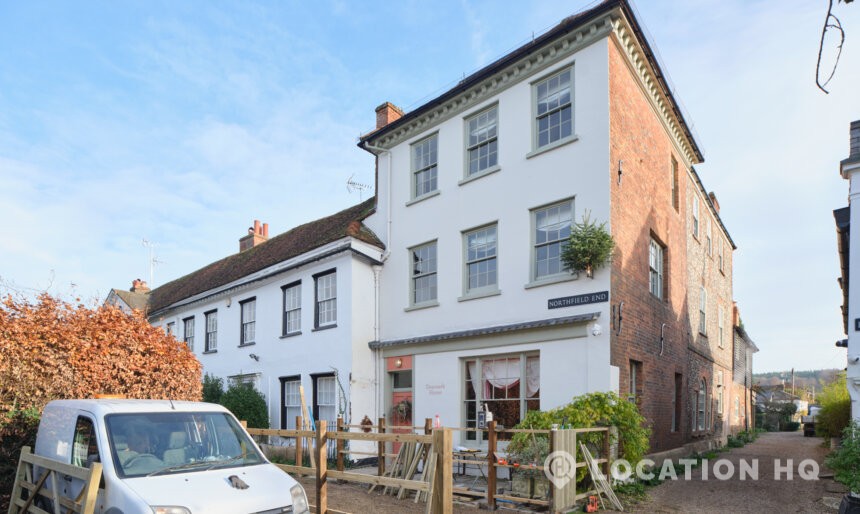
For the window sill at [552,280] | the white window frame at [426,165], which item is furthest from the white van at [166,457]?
the white window frame at [426,165]

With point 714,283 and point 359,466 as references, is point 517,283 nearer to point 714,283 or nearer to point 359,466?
point 359,466

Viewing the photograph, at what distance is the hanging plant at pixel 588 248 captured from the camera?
12453mm

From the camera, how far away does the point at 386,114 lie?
19.5 meters

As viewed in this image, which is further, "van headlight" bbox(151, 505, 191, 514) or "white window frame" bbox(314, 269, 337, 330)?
"white window frame" bbox(314, 269, 337, 330)

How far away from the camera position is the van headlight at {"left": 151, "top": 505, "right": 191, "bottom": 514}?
5.53 meters

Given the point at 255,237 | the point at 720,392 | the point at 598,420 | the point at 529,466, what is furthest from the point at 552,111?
the point at 255,237

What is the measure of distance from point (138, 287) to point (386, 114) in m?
23.3

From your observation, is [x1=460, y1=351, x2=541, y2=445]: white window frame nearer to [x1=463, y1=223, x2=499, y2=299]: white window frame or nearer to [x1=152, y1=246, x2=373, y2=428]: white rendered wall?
[x1=463, y1=223, x2=499, y2=299]: white window frame

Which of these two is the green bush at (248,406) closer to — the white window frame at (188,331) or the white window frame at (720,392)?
the white window frame at (188,331)

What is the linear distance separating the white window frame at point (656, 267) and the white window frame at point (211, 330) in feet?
52.1

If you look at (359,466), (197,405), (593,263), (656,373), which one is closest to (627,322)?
(593,263)

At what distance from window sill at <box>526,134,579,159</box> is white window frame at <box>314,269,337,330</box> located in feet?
22.1

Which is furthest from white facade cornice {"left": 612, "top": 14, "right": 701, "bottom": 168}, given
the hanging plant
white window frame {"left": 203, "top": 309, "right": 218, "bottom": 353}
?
white window frame {"left": 203, "top": 309, "right": 218, "bottom": 353}

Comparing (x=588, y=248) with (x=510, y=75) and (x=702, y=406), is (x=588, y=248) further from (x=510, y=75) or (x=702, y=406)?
(x=702, y=406)
